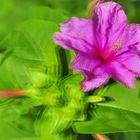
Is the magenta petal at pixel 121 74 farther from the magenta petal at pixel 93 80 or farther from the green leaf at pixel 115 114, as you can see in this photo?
the green leaf at pixel 115 114

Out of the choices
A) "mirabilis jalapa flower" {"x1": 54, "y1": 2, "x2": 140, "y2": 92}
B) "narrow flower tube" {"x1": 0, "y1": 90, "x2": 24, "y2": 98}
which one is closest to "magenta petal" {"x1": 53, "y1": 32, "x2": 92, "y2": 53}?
"mirabilis jalapa flower" {"x1": 54, "y1": 2, "x2": 140, "y2": 92}

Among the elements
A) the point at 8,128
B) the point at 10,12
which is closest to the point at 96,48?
the point at 8,128

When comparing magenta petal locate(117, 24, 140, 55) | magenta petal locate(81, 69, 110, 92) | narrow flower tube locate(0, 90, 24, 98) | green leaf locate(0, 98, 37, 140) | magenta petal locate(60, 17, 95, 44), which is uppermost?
magenta petal locate(60, 17, 95, 44)

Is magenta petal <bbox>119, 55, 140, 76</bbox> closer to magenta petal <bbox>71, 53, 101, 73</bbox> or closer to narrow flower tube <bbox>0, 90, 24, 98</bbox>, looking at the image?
magenta petal <bbox>71, 53, 101, 73</bbox>

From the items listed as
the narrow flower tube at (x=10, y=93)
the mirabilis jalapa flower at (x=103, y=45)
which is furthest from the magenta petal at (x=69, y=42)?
the narrow flower tube at (x=10, y=93)

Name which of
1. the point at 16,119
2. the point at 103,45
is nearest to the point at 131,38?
the point at 103,45

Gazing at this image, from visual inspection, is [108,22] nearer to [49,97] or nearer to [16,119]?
[49,97]

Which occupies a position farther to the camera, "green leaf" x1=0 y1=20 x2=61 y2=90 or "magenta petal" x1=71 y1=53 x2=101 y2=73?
"green leaf" x1=0 y1=20 x2=61 y2=90
